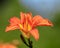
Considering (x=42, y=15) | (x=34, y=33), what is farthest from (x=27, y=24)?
(x=42, y=15)

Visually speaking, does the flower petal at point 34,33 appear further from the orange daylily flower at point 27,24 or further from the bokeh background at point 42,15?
the bokeh background at point 42,15

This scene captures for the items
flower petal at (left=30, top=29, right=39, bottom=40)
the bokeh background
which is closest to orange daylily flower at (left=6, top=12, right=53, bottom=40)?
flower petal at (left=30, top=29, right=39, bottom=40)

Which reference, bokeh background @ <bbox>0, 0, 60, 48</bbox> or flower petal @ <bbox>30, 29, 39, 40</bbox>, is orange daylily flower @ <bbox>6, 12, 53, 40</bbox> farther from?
bokeh background @ <bbox>0, 0, 60, 48</bbox>

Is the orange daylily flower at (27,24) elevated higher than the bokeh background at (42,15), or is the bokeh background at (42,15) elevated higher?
the bokeh background at (42,15)

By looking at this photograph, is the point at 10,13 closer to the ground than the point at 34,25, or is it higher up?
higher up

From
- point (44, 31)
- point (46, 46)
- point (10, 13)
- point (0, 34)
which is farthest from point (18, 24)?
point (10, 13)

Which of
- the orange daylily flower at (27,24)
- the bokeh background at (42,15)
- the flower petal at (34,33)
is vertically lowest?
the flower petal at (34,33)

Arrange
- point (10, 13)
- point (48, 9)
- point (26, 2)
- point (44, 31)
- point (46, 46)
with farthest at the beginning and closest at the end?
point (26, 2), point (48, 9), point (10, 13), point (44, 31), point (46, 46)

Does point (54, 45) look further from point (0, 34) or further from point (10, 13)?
point (10, 13)

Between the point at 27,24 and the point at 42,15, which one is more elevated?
the point at 42,15

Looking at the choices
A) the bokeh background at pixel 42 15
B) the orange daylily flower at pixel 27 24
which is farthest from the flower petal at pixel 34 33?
the bokeh background at pixel 42 15

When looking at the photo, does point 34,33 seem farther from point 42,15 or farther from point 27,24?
point 42,15
